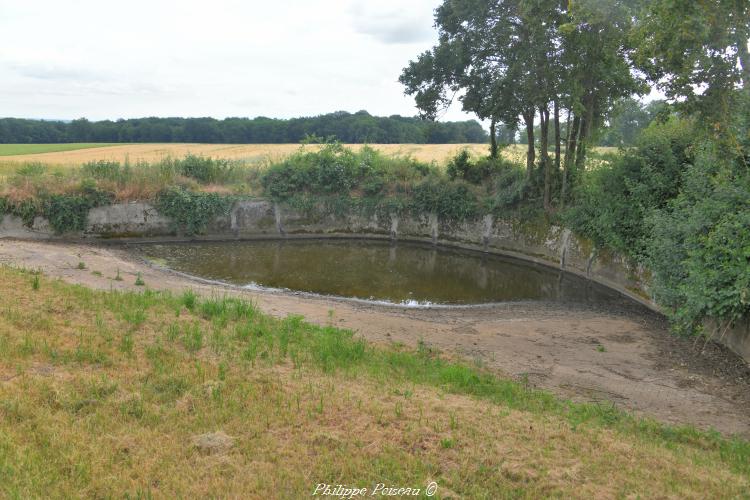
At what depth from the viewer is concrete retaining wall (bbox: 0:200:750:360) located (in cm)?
1920

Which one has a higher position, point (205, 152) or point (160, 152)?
point (205, 152)

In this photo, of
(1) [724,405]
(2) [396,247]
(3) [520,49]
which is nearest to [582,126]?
(3) [520,49]

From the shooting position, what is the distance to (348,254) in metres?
23.1

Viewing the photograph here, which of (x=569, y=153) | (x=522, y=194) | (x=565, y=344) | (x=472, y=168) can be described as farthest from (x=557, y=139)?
(x=565, y=344)

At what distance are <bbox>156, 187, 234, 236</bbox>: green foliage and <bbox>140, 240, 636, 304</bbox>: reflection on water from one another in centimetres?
114

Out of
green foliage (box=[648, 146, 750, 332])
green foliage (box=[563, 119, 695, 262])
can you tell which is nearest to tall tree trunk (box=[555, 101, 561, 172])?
green foliage (box=[563, 119, 695, 262])

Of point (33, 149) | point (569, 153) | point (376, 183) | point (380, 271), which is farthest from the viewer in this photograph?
point (33, 149)

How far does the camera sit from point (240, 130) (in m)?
59.6

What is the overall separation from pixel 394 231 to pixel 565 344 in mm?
14954

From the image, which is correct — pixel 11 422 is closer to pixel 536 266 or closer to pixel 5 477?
pixel 5 477

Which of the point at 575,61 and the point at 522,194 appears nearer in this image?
A: the point at 575,61

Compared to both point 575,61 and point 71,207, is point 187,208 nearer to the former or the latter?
point 71,207

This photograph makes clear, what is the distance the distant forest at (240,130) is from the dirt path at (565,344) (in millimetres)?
39481

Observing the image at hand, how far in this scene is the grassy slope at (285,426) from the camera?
496 centimetres
